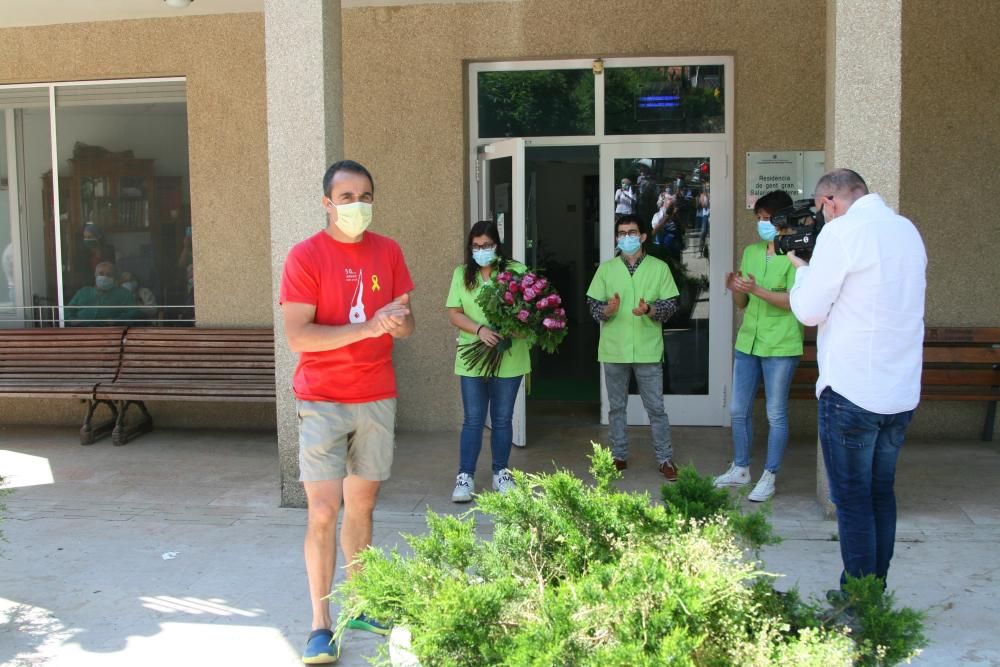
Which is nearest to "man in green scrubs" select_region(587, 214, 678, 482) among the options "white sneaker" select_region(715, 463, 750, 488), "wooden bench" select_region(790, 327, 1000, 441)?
"white sneaker" select_region(715, 463, 750, 488)

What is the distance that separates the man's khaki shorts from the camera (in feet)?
13.7

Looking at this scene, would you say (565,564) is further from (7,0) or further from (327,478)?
(7,0)

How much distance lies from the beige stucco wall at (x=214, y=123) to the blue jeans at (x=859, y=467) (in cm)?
577

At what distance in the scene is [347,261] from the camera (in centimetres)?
423

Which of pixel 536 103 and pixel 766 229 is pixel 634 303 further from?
pixel 536 103

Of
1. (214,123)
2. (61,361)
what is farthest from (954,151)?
(61,361)

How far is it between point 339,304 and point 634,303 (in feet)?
10.7

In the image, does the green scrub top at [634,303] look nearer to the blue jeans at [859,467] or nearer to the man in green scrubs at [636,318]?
the man in green scrubs at [636,318]

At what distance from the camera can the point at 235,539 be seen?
233 inches

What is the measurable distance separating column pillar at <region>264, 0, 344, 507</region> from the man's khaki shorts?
81.0 inches

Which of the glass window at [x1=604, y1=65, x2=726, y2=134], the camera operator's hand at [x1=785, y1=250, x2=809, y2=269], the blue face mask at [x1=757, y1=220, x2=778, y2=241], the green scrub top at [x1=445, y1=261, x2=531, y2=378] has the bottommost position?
the green scrub top at [x1=445, y1=261, x2=531, y2=378]

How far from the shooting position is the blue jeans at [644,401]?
7047 millimetres

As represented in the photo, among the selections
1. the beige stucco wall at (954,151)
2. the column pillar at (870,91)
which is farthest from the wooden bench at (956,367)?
the column pillar at (870,91)

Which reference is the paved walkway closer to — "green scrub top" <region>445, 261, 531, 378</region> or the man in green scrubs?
the man in green scrubs
